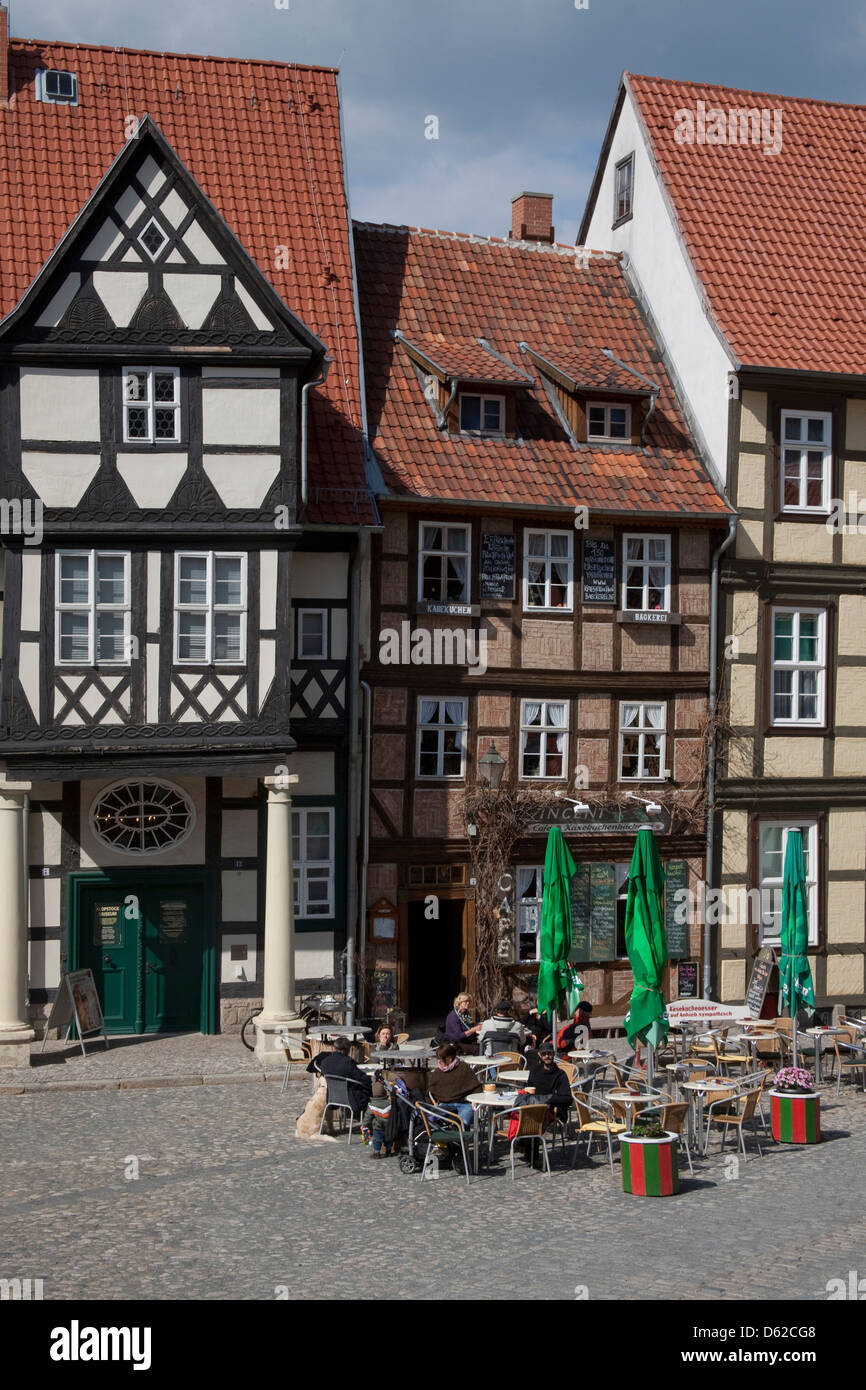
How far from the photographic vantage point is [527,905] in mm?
24406

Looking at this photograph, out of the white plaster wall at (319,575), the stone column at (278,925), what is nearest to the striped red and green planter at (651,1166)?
the stone column at (278,925)

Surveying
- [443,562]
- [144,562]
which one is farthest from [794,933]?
[144,562]

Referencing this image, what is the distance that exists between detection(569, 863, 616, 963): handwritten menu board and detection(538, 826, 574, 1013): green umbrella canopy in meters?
3.65

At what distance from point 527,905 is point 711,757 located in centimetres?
336

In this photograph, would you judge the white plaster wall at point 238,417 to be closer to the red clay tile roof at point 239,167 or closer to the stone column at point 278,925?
the red clay tile roof at point 239,167

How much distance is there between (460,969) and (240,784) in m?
4.23

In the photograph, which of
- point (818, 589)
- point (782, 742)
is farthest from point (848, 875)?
point (818, 589)

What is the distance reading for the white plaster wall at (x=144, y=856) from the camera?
22.5 meters

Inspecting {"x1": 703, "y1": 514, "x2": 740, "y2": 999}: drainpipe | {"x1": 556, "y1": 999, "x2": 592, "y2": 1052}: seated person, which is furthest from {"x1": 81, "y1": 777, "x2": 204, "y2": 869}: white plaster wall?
{"x1": 703, "y1": 514, "x2": 740, "y2": 999}: drainpipe

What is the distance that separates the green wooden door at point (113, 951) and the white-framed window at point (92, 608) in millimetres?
3325

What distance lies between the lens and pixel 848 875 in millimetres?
25594

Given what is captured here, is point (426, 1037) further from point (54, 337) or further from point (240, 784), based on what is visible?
point (54, 337)

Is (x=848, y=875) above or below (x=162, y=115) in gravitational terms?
below

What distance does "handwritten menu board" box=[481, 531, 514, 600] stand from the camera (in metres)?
24.2
